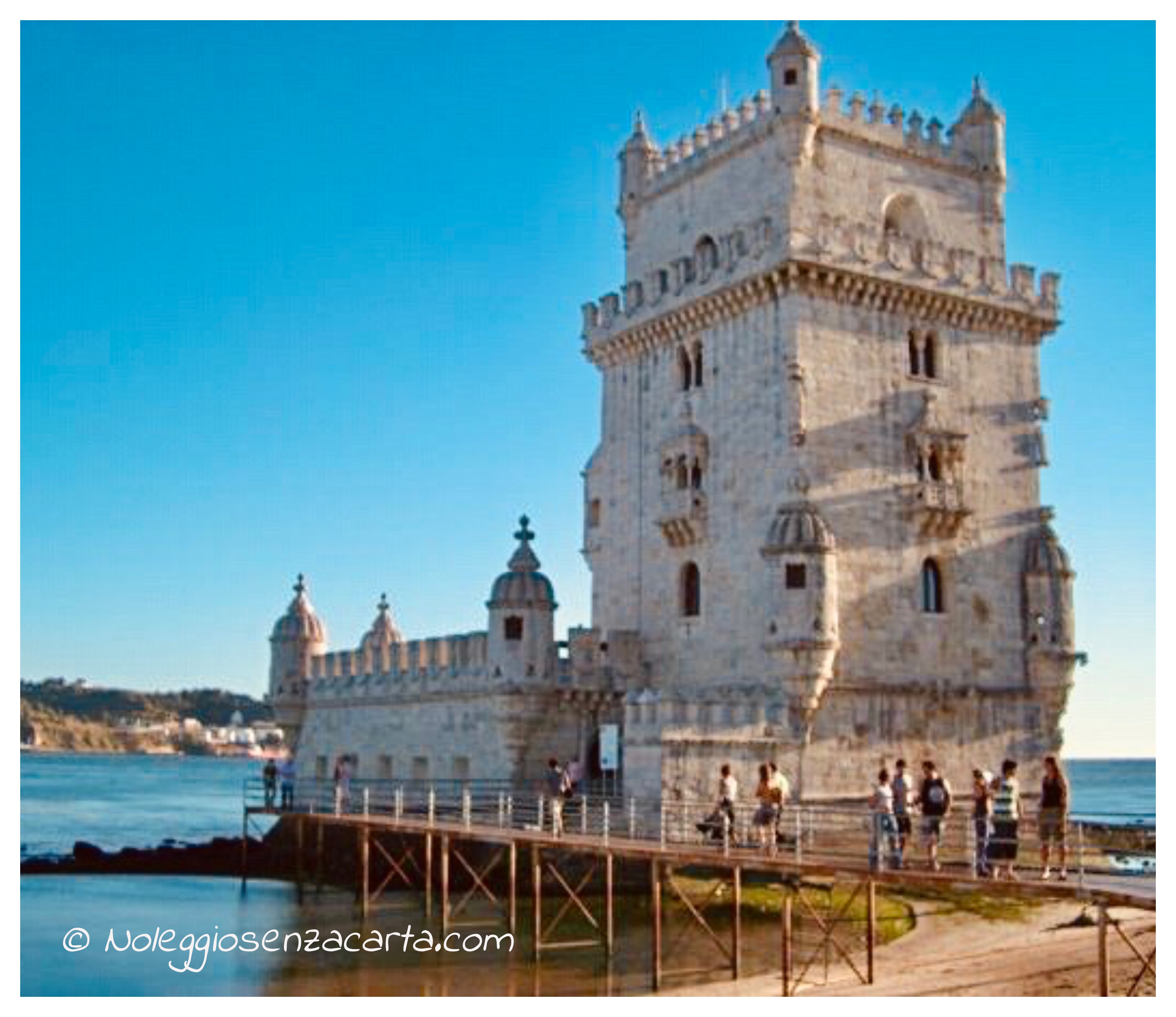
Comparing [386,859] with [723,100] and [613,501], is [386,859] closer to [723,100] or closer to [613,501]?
[613,501]

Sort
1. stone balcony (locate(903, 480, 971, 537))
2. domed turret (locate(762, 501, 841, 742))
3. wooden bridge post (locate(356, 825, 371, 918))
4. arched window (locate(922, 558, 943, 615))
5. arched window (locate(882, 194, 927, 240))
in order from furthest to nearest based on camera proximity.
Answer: arched window (locate(882, 194, 927, 240))
arched window (locate(922, 558, 943, 615))
stone balcony (locate(903, 480, 971, 537))
wooden bridge post (locate(356, 825, 371, 918))
domed turret (locate(762, 501, 841, 742))

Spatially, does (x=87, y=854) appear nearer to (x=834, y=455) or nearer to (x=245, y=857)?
(x=245, y=857)

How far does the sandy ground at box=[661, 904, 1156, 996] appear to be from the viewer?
23.0m

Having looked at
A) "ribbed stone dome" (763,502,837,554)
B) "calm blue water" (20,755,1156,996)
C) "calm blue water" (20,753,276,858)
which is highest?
"ribbed stone dome" (763,502,837,554)

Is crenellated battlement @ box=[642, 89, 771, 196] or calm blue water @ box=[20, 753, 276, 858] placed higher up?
crenellated battlement @ box=[642, 89, 771, 196]

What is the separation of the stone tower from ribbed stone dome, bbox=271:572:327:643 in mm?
11584

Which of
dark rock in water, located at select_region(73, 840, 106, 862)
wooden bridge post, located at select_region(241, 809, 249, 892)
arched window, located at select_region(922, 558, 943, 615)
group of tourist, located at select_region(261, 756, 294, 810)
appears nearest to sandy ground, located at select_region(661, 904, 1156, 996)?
arched window, located at select_region(922, 558, 943, 615)

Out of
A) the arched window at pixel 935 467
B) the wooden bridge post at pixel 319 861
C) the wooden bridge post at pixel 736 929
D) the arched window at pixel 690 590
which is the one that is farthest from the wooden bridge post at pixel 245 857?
the arched window at pixel 935 467

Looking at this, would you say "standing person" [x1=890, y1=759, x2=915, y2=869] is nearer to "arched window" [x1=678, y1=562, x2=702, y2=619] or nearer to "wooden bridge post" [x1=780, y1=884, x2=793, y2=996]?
"wooden bridge post" [x1=780, y1=884, x2=793, y2=996]

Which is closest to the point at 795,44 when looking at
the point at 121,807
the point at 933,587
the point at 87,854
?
the point at 933,587

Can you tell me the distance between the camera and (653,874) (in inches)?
1024

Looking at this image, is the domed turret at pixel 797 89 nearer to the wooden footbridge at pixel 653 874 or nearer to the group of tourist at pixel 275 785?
the wooden footbridge at pixel 653 874

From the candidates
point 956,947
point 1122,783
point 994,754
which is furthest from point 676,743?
point 1122,783

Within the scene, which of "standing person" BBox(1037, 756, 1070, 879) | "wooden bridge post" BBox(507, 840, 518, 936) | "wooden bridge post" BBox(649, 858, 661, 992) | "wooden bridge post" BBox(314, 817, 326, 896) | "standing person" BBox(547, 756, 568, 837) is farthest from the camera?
"wooden bridge post" BBox(314, 817, 326, 896)
